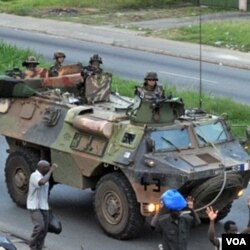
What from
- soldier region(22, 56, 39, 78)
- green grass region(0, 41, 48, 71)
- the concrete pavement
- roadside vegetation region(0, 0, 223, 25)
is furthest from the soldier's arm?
roadside vegetation region(0, 0, 223, 25)

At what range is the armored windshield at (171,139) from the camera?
14188mm

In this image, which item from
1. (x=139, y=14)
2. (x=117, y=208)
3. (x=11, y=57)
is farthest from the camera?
(x=139, y=14)

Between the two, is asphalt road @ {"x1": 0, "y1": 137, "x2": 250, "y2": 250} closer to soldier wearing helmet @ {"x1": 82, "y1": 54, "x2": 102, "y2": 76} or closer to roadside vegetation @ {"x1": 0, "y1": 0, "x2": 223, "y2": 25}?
soldier wearing helmet @ {"x1": 82, "y1": 54, "x2": 102, "y2": 76}

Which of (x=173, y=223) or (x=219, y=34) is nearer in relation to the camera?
(x=173, y=223)

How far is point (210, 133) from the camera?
14.9 m

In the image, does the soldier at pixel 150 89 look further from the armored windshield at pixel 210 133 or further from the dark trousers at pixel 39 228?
the dark trousers at pixel 39 228

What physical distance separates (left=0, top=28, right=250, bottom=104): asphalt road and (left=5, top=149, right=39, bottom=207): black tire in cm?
992

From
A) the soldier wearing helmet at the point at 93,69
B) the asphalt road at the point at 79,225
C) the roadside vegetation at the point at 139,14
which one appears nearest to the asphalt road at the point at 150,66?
the roadside vegetation at the point at 139,14

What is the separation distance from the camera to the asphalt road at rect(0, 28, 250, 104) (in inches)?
1085

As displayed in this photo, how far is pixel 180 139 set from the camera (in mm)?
14430

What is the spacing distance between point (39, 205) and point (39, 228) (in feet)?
1.07

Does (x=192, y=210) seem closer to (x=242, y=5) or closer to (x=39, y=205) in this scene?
(x=39, y=205)
